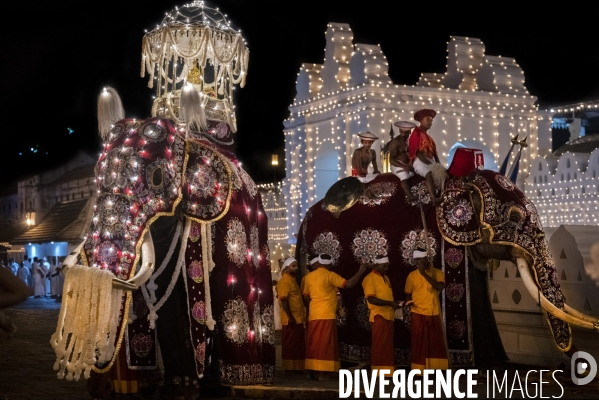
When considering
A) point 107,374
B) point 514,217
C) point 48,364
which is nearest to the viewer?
point 107,374

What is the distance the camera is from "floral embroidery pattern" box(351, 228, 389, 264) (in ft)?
38.4

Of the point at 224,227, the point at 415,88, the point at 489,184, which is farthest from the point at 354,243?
the point at 415,88

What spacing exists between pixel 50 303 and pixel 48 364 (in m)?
17.7

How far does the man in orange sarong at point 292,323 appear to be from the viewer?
476 inches

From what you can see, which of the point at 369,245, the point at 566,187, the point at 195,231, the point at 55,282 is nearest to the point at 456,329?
the point at 369,245

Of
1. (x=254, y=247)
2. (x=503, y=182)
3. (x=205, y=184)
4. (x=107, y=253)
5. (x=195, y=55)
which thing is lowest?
(x=107, y=253)

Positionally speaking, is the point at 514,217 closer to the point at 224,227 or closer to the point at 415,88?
the point at 224,227

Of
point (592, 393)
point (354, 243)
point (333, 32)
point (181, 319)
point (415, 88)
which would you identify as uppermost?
point (333, 32)

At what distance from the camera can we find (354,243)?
39.2 feet

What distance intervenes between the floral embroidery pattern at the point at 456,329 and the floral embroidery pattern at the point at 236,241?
272 cm

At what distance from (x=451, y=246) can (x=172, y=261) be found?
10.9 ft

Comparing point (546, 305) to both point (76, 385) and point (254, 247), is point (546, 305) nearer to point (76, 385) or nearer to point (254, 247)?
point (254, 247)

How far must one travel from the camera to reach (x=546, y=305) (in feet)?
34.4

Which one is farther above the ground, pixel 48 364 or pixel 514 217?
pixel 514 217
